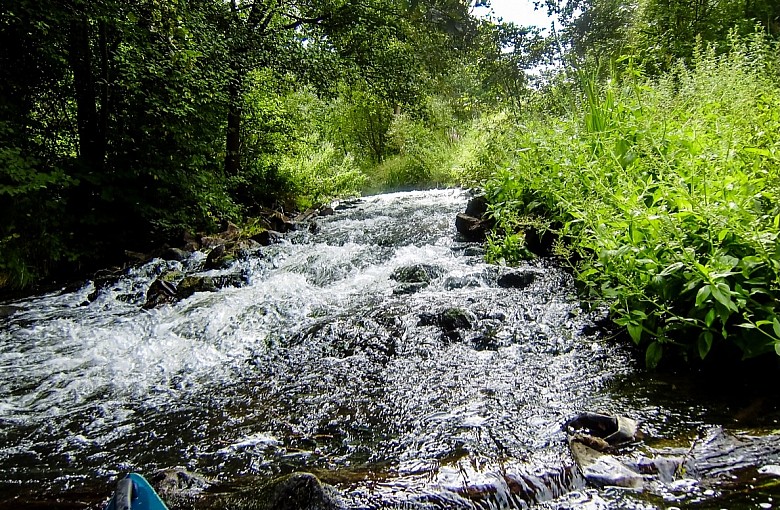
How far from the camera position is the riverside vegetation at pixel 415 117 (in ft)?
7.71

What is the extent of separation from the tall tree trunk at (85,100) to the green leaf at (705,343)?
7.45m

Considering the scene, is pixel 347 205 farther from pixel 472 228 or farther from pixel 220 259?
pixel 472 228

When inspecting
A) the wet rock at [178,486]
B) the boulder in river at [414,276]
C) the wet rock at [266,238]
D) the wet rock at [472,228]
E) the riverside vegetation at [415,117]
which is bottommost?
the wet rock at [178,486]

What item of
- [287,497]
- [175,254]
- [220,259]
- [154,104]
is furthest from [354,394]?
[154,104]

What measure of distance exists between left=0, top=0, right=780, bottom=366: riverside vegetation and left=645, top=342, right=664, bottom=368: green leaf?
11 millimetres

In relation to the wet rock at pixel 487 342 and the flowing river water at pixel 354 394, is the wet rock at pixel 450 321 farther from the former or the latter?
the wet rock at pixel 487 342

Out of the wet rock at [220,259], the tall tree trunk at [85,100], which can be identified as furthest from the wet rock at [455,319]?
the tall tree trunk at [85,100]

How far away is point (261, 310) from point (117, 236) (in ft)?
12.7

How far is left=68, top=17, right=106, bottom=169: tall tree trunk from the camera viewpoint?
609 centimetres

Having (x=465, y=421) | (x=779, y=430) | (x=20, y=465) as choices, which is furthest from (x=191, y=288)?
(x=779, y=430)

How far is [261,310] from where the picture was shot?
4312mm

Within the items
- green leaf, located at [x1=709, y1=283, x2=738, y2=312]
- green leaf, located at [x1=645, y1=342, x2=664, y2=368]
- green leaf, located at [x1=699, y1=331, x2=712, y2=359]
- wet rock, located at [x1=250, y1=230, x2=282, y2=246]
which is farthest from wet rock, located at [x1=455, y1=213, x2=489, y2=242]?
green leaf, located at [x1=709, y1=283, x2=738, y2=312]

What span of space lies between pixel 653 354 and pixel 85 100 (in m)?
7.71

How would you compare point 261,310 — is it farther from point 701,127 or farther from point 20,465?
point 701,127
